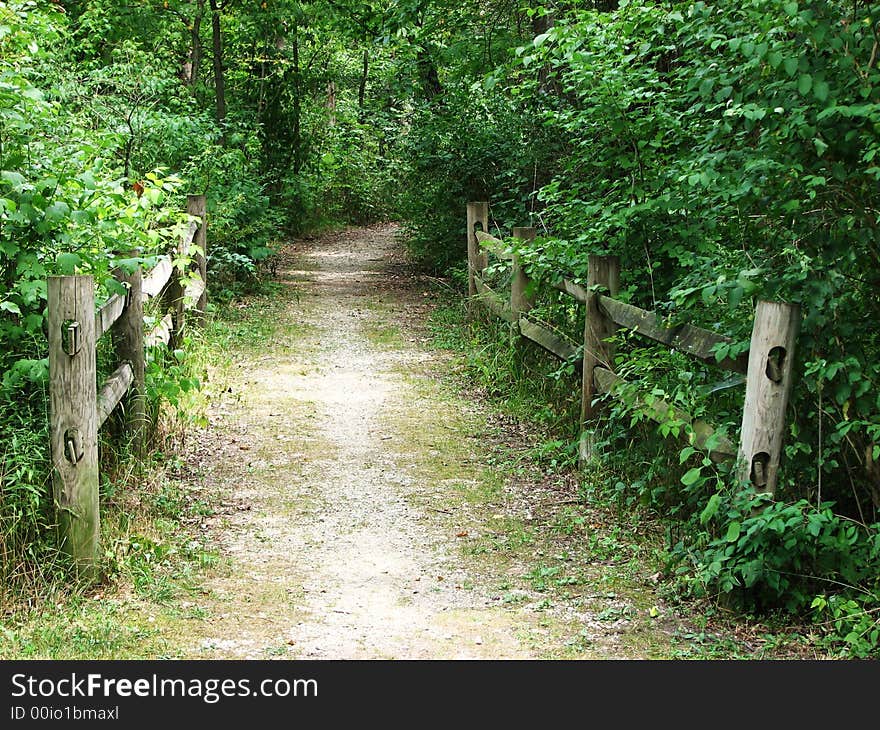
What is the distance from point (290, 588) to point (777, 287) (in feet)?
9.24

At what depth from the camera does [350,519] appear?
6.30 meters

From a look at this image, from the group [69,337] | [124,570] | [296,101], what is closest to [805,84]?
[69,337]

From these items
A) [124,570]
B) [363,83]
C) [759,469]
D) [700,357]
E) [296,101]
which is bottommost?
[124,570]

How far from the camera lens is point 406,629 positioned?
4.74 meters

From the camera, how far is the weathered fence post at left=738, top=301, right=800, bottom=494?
4.61 m

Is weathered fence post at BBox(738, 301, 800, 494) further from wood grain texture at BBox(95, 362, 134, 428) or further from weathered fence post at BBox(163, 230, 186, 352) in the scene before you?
weathered fence post at BBox(163, 230, 186, 352)

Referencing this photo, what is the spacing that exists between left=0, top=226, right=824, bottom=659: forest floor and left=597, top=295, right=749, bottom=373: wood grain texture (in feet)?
3.74

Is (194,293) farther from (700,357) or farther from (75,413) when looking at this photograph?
(700,357)

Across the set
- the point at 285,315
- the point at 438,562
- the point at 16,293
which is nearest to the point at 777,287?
the point at 438,562

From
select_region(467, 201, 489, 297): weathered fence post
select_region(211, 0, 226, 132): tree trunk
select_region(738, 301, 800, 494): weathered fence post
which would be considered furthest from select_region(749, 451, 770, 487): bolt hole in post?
select_region(211, 0, 226, 132): tree trunk

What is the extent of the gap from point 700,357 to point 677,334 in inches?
11.9

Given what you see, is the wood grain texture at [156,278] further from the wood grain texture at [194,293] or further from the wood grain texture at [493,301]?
the wood grain texture at [493,301]

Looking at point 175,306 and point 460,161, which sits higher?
point 460,161

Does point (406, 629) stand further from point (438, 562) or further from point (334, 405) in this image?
point (334, 405)
